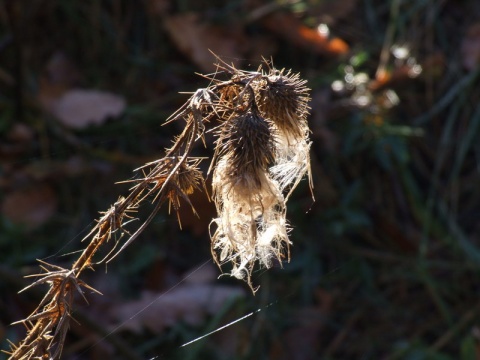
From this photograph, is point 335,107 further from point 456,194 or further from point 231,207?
point 231,207

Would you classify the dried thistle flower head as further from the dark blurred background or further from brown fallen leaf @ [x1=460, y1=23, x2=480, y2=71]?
brown fallen leaf @ [x1=460, y1=23, x2=480, y2=71]

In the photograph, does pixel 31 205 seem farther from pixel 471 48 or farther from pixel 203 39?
pixel 471 48

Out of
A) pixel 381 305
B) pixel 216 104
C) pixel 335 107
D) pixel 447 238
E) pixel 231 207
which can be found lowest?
pixel 381 305

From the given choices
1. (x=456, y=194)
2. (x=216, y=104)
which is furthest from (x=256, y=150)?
(x=456, y=194)

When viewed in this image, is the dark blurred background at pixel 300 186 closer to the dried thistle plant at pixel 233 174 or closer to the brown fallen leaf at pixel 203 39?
the brown fallen leaf at pixel 203 39

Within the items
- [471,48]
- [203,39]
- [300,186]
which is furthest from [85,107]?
[471,48]
